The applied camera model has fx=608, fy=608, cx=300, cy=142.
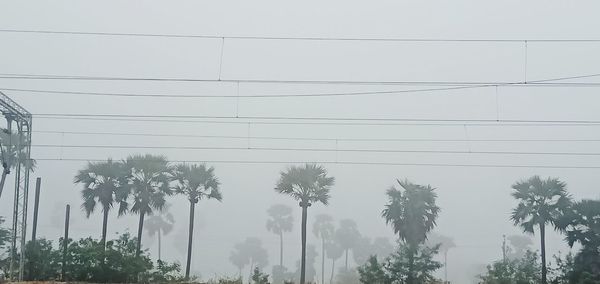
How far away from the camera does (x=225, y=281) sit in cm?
3419

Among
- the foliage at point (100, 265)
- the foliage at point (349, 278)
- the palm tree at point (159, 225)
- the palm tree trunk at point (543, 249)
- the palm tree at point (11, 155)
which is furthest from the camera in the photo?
the palm tree at point (159, 225)

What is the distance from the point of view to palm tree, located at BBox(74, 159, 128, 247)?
42.0m

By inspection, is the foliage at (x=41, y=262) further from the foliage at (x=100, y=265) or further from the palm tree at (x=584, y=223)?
the palm tree at (x=584, y=223)

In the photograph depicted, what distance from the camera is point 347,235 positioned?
399 feet

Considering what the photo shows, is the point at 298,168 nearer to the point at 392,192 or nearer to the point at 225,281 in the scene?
the point at 392,192

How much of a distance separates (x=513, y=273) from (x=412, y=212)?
7.07 meters

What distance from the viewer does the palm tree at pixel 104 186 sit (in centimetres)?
4200

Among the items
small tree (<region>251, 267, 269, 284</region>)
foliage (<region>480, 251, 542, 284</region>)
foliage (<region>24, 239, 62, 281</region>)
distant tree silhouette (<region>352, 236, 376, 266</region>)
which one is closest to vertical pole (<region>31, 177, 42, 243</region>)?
foliage (<region>24, 239, 62, 281</region>)

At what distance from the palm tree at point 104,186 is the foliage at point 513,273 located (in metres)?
24.5

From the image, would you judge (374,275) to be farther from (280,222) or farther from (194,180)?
(280,222)

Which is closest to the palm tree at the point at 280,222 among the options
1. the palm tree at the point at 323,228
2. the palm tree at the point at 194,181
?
the palm tree at the point at 323,228

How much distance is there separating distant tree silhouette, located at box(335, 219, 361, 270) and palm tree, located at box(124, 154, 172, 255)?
8080 cm

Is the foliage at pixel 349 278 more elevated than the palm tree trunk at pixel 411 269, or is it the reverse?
the palm tree trunk at pixel 411 269

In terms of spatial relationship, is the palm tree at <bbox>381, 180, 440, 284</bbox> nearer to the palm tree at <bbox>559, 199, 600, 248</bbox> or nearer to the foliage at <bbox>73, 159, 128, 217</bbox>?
the palm tree at <bbox>559, 199, 600, 248</bbox>
